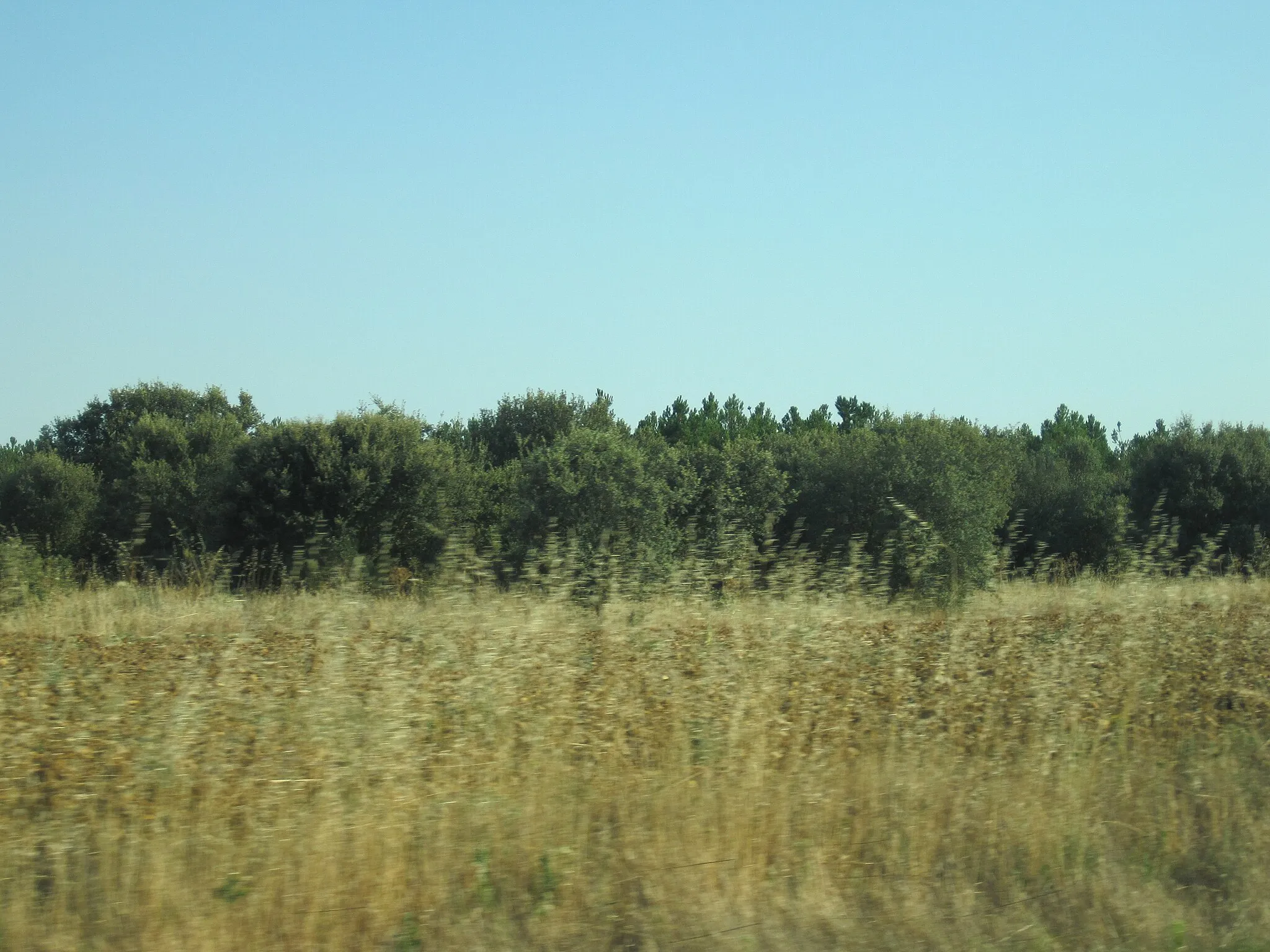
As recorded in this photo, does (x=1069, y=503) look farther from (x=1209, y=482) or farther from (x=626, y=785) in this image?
(x=626, y=785)

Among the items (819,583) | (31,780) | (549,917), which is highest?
(819,583)

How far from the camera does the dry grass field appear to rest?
14.7 ft

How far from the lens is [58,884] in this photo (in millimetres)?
4301

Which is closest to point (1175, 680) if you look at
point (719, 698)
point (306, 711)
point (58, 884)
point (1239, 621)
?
point (1239, 621)

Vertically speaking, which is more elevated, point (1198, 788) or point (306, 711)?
point (306, 711)

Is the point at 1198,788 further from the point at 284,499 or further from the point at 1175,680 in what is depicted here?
the point at 284,499

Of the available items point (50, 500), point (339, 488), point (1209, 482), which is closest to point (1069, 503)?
point (1209, 482)

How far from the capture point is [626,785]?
562cm

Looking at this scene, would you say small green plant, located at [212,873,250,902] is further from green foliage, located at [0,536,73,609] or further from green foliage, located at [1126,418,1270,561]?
green foliage, located at [1126,418,1270,561]

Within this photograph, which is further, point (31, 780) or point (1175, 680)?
point (1175, 680)

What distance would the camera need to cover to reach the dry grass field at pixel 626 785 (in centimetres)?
448

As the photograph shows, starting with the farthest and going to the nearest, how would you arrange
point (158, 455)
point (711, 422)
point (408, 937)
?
1. point (711, 422)
2. point (158, 455)
3. point (408, 937)

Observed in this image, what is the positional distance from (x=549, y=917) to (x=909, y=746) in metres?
2.74

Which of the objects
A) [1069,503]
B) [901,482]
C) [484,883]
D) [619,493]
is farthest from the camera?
[1069,503]
